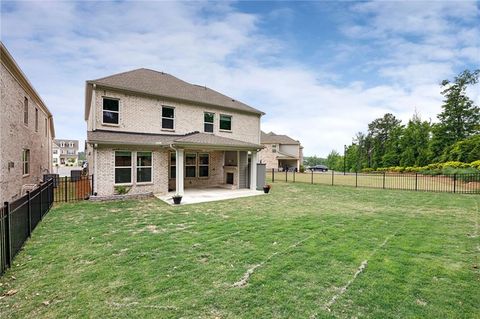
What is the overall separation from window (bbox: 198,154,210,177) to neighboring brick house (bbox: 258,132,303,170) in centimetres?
2868

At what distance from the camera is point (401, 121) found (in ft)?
175

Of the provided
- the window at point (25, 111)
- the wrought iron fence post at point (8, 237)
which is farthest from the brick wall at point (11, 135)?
the wrought iron fence post at point (8, 237)

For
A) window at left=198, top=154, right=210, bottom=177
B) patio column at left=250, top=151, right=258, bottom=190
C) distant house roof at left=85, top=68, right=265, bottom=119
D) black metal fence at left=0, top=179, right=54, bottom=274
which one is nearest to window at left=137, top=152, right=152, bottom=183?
distant house roof at left=85, top=68, right=265, bottom=119

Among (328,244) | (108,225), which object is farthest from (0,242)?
(328,244)

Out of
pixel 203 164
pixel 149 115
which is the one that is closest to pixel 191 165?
pixel 203 164

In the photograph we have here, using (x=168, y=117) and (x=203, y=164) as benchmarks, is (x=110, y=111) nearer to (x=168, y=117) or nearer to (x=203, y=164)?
(x=168, y=117)

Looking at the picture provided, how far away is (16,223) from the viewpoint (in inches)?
204

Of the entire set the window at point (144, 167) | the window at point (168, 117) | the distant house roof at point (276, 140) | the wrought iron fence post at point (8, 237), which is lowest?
the wrought iron fence post at point (8, 237)

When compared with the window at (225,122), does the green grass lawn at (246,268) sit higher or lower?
lower

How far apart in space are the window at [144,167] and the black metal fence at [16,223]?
5.50 meters

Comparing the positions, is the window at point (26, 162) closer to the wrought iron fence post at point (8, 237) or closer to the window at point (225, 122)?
the window at point (225, 122)

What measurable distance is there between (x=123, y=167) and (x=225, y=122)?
7.82 m

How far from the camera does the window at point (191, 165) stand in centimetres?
1622

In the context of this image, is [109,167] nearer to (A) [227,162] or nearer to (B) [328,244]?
(A) [227,162]
